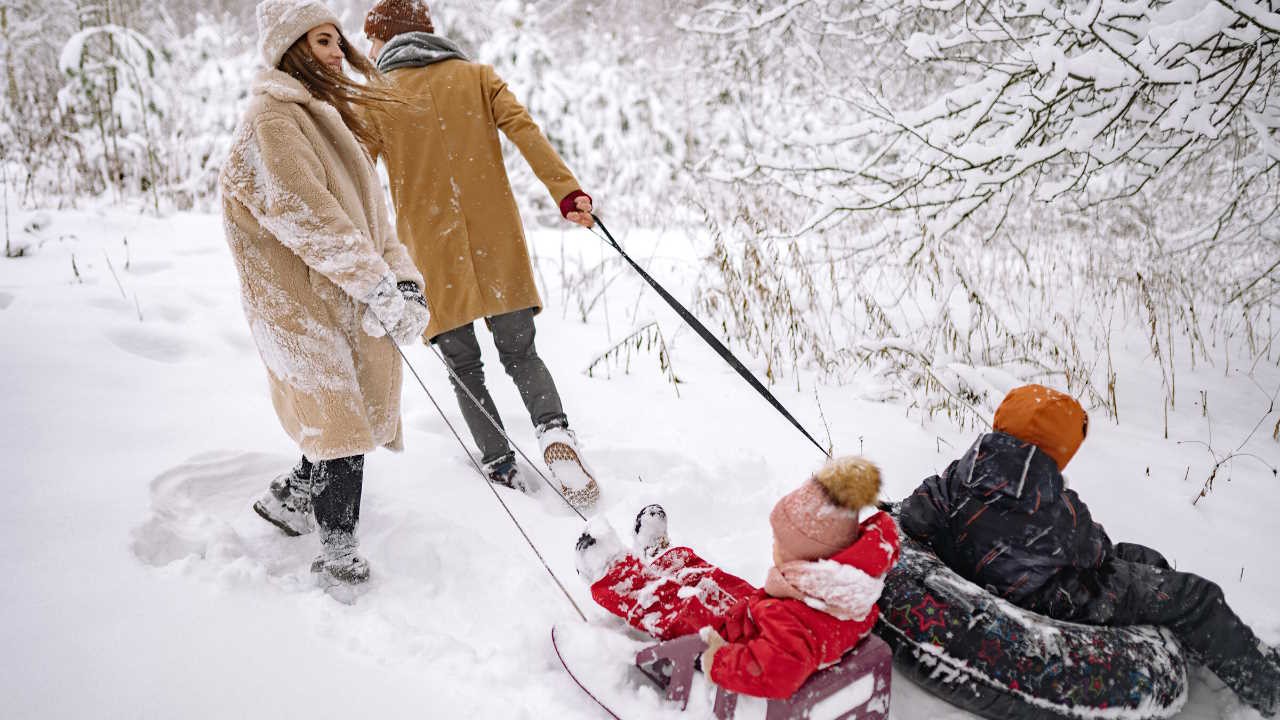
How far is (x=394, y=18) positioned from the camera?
2635mm

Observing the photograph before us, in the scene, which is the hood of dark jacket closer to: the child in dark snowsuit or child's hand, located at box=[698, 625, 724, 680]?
the child in dark snowsuit

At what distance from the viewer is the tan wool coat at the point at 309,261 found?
1.80 metres

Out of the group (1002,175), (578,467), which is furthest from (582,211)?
(1002,175)

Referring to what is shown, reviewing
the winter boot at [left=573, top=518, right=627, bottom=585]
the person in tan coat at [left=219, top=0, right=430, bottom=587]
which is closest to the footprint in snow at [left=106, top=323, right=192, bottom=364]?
the person in tan coat at [left=219, top=0, right=430, bottom=587]

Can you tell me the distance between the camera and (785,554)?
A: 167cm

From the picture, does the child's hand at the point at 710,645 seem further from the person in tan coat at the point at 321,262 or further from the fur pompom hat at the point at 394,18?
the fur pompom hat at the point at 394,18

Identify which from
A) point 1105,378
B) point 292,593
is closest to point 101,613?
point 292,593

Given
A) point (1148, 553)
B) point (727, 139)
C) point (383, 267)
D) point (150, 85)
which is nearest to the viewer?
point (383, 267)

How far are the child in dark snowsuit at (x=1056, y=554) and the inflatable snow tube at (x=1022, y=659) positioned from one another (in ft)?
0.27

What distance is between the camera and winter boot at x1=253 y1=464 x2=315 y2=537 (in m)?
2.30

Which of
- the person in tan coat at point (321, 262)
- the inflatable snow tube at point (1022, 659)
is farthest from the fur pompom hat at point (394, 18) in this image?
A: the inflatable snow tube at point (1022, 659)

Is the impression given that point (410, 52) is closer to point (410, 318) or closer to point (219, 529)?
point (410, 318)

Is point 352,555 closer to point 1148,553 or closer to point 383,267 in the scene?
point 383,267

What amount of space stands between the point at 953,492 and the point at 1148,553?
642 millimetres
